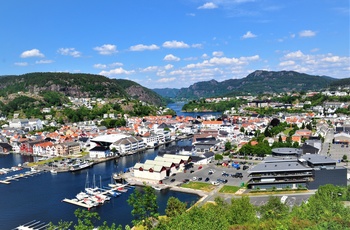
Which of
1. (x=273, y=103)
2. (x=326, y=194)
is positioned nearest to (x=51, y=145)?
(x=326, y=194)

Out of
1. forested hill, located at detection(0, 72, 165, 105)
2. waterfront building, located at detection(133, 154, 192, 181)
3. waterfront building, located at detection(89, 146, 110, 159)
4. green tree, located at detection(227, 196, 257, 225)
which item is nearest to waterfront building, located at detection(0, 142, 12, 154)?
waterfront building, located at detection(89, 146, 110, 159)

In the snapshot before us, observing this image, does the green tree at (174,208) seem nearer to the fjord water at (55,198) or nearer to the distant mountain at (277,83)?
the fjord water at (55,198)

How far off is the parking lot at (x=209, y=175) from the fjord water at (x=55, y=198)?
251 centimetres

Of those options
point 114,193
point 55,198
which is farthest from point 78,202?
point 114,193

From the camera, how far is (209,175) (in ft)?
76.0

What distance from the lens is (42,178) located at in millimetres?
25031

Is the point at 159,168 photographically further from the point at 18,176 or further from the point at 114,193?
the point at 18,176

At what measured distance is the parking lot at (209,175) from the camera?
71.5 feet

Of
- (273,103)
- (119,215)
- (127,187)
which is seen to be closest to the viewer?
(119,215)

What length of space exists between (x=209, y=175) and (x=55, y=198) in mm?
10439

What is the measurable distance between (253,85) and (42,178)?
152 meters

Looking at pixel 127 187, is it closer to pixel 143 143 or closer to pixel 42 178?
pixel 42 178

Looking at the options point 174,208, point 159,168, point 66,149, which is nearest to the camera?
point 174,208

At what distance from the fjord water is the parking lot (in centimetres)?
251
